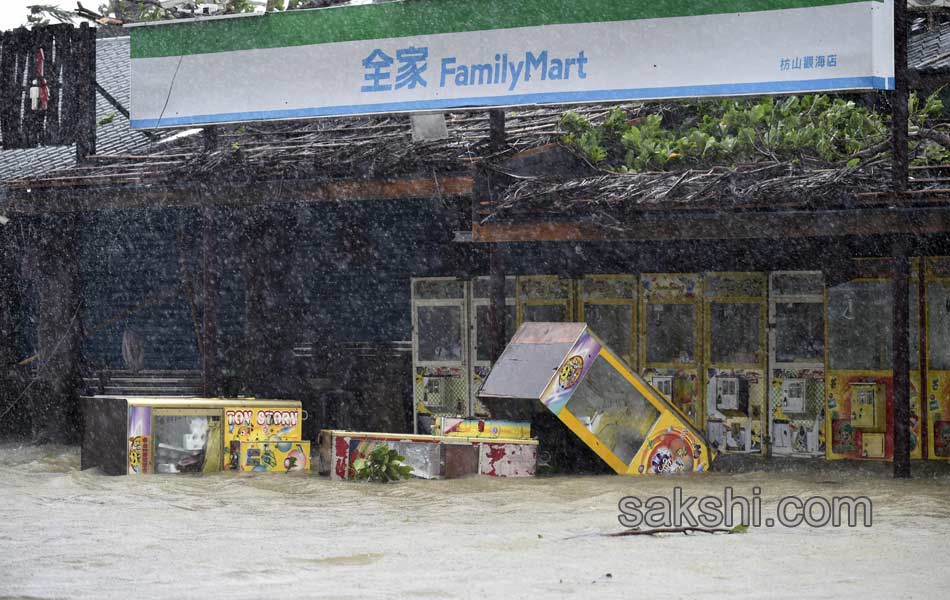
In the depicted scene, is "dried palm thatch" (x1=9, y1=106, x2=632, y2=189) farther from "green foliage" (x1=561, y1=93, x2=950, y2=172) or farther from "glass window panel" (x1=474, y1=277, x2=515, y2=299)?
"glass window panel" (x1=474, y1=277, x2=515, y2=299)

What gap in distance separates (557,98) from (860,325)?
4.33 meters

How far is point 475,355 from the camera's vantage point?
53.5 ft

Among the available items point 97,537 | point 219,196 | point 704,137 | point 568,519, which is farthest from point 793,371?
point 97,537

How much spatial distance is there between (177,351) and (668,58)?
873cm

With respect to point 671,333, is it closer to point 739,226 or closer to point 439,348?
point 739,226

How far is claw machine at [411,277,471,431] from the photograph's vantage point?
16406 mm

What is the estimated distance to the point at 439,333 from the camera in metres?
16.6

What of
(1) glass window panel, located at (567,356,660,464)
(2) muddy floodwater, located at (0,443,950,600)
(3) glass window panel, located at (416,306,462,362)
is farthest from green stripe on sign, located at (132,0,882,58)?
(2) muddy floodwater, located at (0,443,950,600)

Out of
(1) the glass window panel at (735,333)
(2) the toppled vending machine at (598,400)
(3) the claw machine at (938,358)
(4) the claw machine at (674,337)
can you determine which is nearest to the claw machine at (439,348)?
(4) the claw machine at (674,337)

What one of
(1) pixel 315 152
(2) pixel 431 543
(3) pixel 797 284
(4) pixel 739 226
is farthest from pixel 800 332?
(2) pixel 431 543

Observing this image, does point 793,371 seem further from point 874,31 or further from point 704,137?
point 874,31

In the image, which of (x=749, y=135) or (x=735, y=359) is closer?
(x=749, y=135)

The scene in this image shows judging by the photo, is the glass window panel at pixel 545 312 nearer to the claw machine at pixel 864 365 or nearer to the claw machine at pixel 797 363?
the claw machine at pixel 797 363

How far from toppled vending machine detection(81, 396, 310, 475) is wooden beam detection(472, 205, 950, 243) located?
3.14 meters
